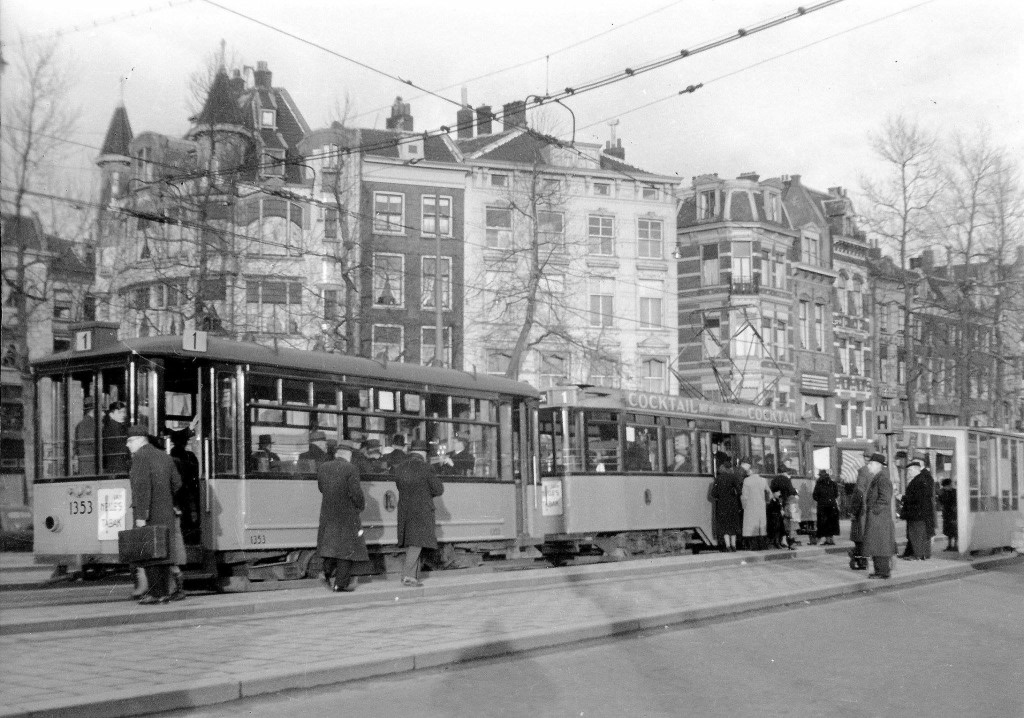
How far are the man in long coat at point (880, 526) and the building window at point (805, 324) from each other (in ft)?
154

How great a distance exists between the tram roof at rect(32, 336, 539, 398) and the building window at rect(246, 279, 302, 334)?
16.4m

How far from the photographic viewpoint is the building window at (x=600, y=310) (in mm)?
56594

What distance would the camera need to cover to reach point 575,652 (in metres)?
10.6

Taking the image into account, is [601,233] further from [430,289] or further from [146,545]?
[146,545]

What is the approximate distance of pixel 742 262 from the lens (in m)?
61.8

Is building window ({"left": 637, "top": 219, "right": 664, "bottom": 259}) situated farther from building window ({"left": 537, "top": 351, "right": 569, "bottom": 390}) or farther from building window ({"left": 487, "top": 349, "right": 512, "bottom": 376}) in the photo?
building window ({"left": 487, "top": 349, "right": 512, "bottom": 376})

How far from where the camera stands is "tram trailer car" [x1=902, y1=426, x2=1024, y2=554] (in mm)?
24391

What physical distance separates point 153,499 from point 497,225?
141ft

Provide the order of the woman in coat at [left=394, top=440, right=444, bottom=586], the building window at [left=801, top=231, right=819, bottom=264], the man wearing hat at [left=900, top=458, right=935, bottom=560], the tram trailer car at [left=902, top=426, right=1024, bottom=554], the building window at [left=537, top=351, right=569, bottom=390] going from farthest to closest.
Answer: the building window at [left=801, top=231, right=819, bottom=264], the building window at [left=537, top=351, right=569, bottom=390], the tram trailer car at [left=902, top=426, right=1024, bottom=554], the man wearing hat at [left=900, top=458, right=935, bottom=560], the woman in coat at [left=394, top=440, right=444, bottom=586]

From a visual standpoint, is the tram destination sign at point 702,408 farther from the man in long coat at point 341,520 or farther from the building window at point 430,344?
the building window at point 430,344

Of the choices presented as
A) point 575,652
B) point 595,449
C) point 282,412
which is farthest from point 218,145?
point 575,652

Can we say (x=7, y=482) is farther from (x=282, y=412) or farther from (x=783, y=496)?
(x=282, y=412)

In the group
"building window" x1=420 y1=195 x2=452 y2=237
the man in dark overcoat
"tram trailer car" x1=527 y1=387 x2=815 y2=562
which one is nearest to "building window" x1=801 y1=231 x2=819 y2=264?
"building window" x1=420 y1=195 x2=452 y2=237

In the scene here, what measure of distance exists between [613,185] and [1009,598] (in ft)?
141
